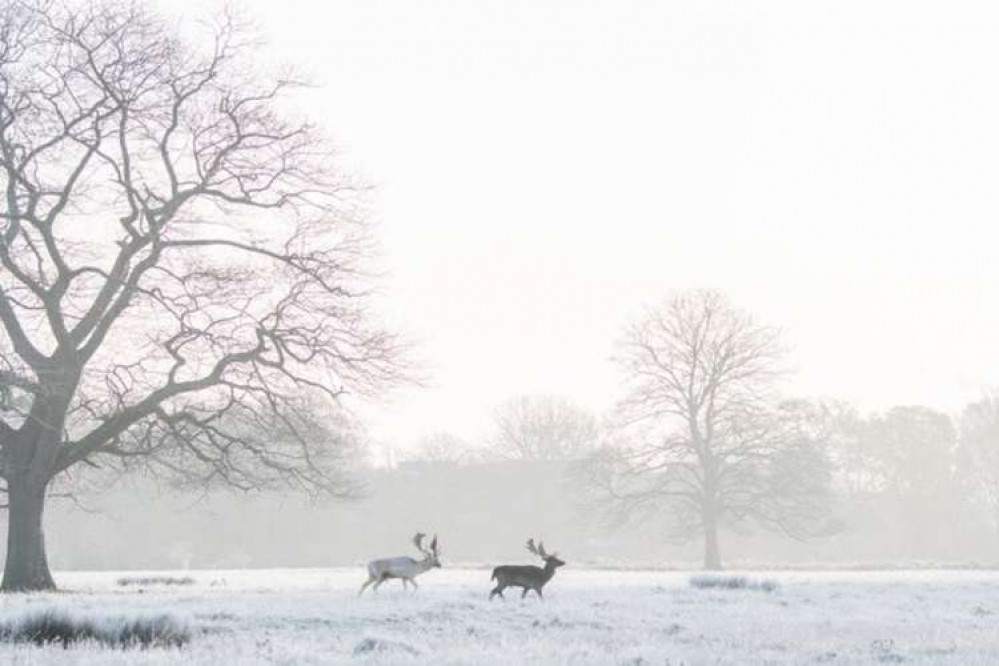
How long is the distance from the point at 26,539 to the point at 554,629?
1492cm

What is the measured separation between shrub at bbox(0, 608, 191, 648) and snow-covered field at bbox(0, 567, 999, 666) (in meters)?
0.34

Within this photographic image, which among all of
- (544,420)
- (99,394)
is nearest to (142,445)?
(99,394)

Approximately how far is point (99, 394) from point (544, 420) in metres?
79.3

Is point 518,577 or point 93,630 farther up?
point 518,577

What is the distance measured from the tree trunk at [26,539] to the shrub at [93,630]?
12534 mm

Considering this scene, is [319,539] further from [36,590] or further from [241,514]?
[36,590]

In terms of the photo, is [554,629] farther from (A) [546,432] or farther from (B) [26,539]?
(A) [546,432]

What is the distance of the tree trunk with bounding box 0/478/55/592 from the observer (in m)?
25.0

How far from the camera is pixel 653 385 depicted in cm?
5294

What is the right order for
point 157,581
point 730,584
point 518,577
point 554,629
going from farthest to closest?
point 157,581, point 730,584, point 518,577, point 554,629

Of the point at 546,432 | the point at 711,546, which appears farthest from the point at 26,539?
Result: the point at 546,432

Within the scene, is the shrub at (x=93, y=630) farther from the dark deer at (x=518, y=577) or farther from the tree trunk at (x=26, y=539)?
the tree trunk at (x=26, y=539)

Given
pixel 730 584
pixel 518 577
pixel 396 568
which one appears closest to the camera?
A: pixel 518 577

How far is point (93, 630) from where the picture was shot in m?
12.9
